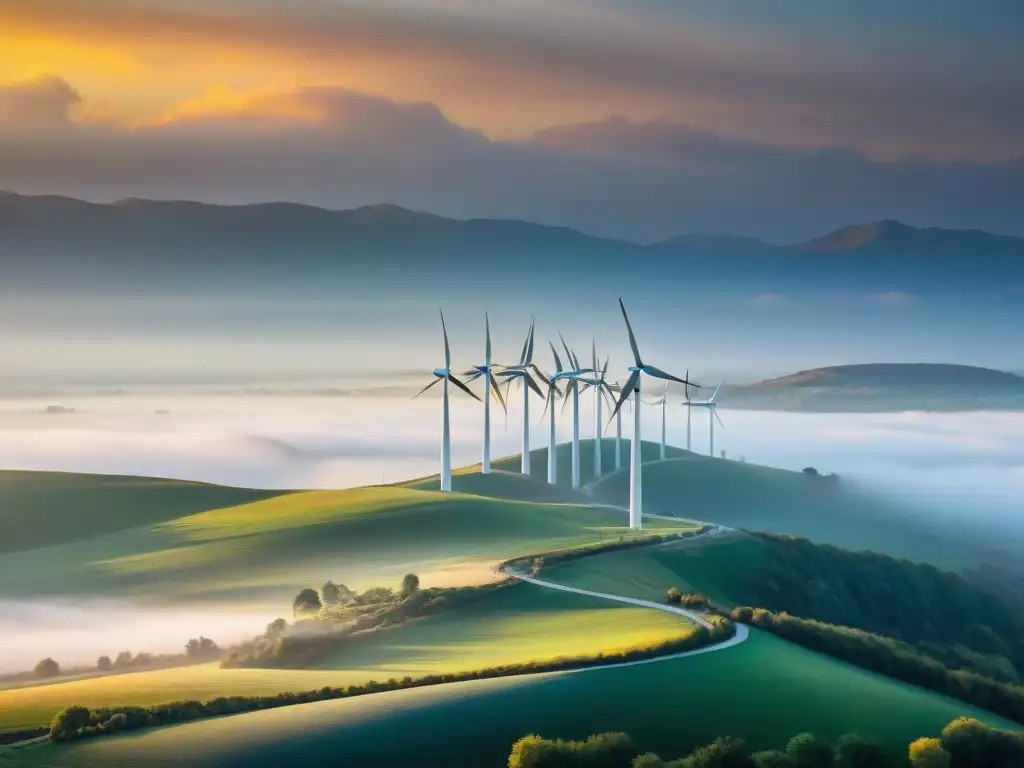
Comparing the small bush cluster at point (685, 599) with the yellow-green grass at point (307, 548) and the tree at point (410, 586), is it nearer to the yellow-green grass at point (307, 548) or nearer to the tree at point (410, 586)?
the tree at point (410, 586)

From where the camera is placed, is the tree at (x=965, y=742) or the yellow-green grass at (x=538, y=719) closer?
the yellow-green grass at (x=538, y=719)

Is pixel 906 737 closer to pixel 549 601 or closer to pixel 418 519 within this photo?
pixel 549 601

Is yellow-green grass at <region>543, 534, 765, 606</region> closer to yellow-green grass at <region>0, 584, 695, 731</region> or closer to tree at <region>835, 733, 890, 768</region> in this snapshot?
yellow-green grass at <region>0, 584, 695, 731</region>

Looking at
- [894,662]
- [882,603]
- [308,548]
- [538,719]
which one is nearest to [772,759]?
[538,719]

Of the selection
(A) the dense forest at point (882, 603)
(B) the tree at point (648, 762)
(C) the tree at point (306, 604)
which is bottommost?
(A) the dense forest at point (882, 603)

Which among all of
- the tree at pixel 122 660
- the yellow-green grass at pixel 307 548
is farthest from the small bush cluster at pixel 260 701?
the yellow-green grass at pixel 307 548

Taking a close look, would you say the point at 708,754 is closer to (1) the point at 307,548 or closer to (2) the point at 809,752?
(2) the point at 809,752
